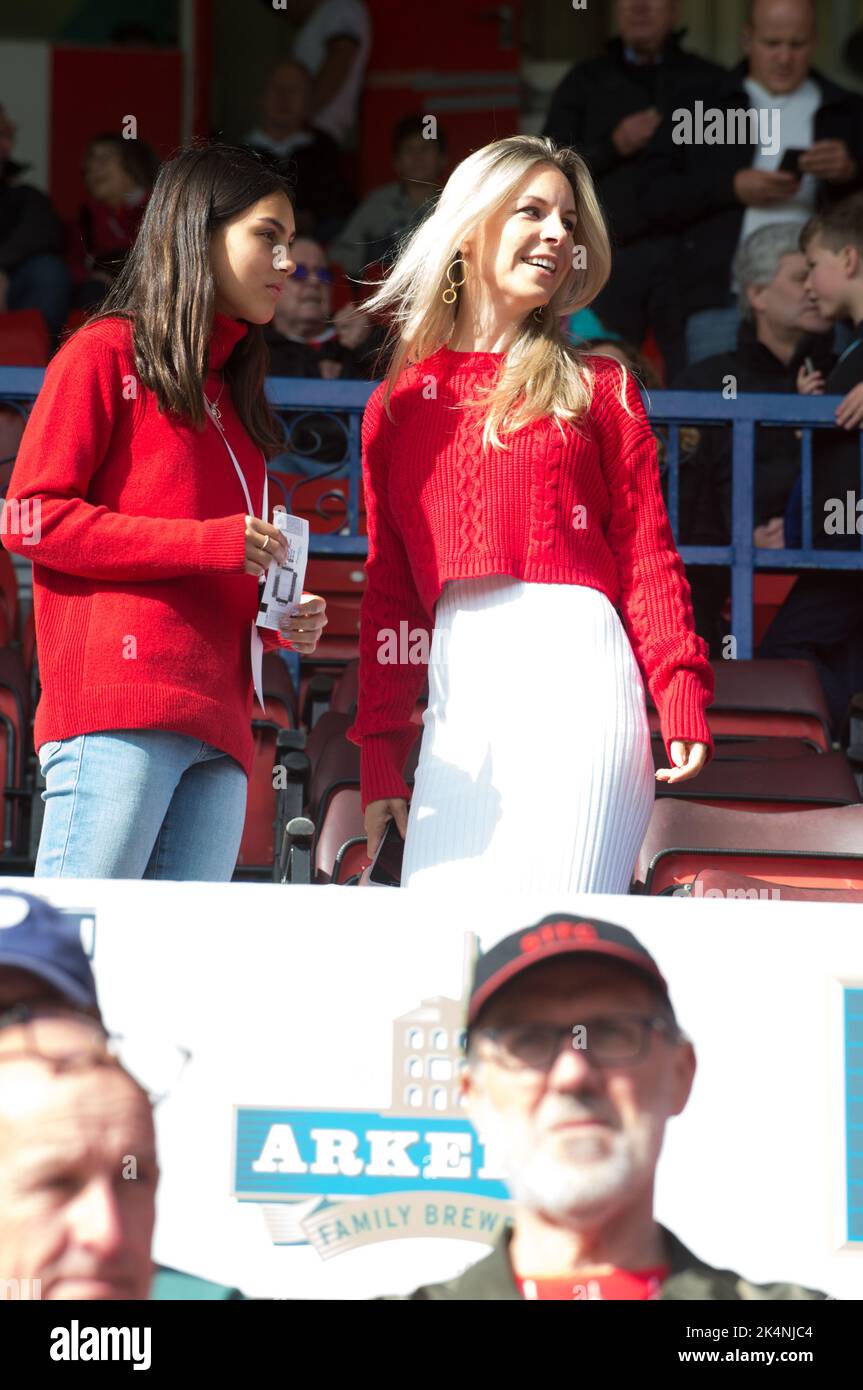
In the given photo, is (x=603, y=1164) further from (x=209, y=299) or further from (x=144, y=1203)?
(x=209, y=299)

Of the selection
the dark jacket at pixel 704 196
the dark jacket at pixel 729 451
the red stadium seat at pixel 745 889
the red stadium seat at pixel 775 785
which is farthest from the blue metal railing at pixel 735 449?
the red stadium seat at pixel 745 889

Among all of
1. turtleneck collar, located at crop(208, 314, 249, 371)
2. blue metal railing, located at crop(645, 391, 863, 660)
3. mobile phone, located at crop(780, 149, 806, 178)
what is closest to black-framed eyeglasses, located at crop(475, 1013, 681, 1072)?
turtleneck collar, located at crop(208, 314, 249, 371)

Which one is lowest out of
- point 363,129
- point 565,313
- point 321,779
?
point 321,779

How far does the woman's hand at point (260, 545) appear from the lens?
109 inches

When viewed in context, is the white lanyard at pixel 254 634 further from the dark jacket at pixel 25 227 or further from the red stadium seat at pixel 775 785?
the dark jacket at pixel 25 227

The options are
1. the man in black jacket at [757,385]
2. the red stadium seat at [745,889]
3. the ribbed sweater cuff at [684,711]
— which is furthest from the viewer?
the man in black jacket at [757,385]

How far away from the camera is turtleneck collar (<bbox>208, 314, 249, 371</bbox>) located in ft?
9.81

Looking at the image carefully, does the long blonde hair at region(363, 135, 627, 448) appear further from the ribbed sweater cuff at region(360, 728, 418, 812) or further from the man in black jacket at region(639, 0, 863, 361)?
the man in black jacket at region(639, 0, 863, 361)

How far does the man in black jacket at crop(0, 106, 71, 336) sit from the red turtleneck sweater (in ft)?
17.3

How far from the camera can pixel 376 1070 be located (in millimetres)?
2182

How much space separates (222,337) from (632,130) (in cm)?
503

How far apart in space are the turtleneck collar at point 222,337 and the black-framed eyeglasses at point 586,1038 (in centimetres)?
126
